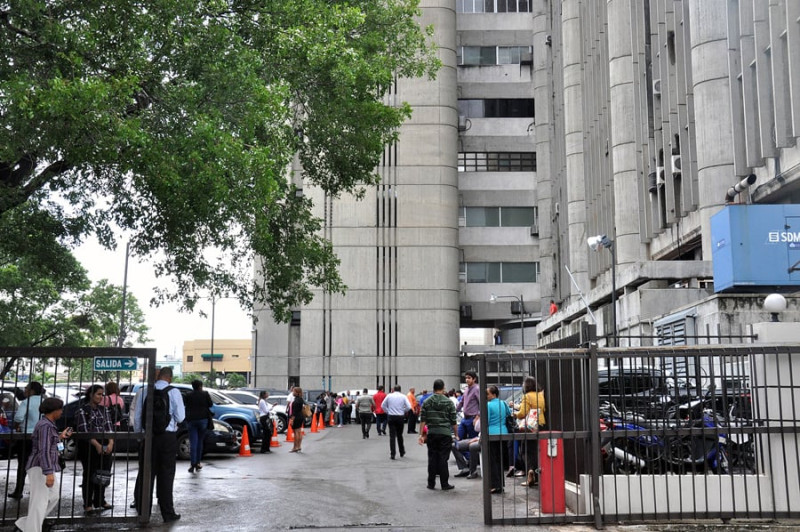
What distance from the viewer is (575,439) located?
10.6 m

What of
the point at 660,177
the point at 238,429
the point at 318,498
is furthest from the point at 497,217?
the point at 318,498

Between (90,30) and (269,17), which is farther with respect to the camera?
(269,17)

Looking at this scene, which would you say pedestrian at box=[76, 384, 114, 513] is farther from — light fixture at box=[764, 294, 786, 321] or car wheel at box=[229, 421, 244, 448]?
light fixture at box=[764, 294, 786, 321]

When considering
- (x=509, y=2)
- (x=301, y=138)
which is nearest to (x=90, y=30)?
(x=301, y=138)

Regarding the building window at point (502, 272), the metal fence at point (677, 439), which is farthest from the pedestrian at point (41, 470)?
the building window at point (502, 272)

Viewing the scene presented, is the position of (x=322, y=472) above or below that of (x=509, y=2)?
below

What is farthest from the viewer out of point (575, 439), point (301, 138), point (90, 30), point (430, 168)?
point (430, 168)

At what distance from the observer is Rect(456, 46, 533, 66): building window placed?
225 feet

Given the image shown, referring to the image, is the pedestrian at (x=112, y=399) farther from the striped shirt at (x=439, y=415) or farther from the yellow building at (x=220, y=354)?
the yellow building at (x=220, y=354)

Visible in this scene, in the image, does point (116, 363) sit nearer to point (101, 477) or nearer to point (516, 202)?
point (101, 477)

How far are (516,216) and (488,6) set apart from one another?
16.9m

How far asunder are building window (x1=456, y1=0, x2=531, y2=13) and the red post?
2452 inches

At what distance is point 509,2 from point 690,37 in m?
36.2

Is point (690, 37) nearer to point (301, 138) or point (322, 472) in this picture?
point (301, 138)
